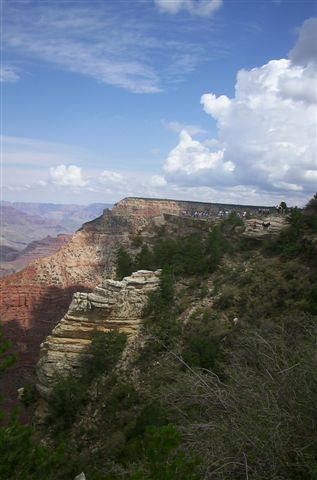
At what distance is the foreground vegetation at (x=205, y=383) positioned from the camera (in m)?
5.87

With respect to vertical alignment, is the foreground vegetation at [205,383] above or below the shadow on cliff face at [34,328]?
above

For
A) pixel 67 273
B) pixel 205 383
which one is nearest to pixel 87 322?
pixel 205 383

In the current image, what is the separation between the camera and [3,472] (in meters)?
7.82

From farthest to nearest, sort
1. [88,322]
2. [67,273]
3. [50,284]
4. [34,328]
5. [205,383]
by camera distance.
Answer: [67,273]
[50,284]
[34,328]
[88,322]
[205,383]

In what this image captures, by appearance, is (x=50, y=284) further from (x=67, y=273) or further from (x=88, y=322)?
(x=88, y=322)

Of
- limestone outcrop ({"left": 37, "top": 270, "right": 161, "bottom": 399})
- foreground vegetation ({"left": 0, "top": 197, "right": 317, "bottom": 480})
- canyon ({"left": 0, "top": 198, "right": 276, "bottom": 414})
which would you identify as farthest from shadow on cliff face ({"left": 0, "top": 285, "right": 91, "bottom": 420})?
foreground vegetation ({"left": 0, "top": 197, "right": 317, "bottom": 480})

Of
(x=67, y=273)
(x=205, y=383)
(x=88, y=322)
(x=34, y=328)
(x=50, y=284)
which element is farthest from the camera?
(x=67, y=273)

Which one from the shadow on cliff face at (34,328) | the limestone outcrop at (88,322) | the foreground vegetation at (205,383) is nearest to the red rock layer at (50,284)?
the shadow on cliff face at (34,328)

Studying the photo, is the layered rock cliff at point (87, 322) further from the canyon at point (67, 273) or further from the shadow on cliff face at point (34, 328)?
the canyon at point (67, 273)

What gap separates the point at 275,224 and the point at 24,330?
138 feet

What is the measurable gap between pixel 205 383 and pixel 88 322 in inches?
801

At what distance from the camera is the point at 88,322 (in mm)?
26312

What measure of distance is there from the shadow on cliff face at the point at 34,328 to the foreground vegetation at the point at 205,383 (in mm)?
19629

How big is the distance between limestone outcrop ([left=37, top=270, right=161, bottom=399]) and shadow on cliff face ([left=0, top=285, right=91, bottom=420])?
60.9ft
